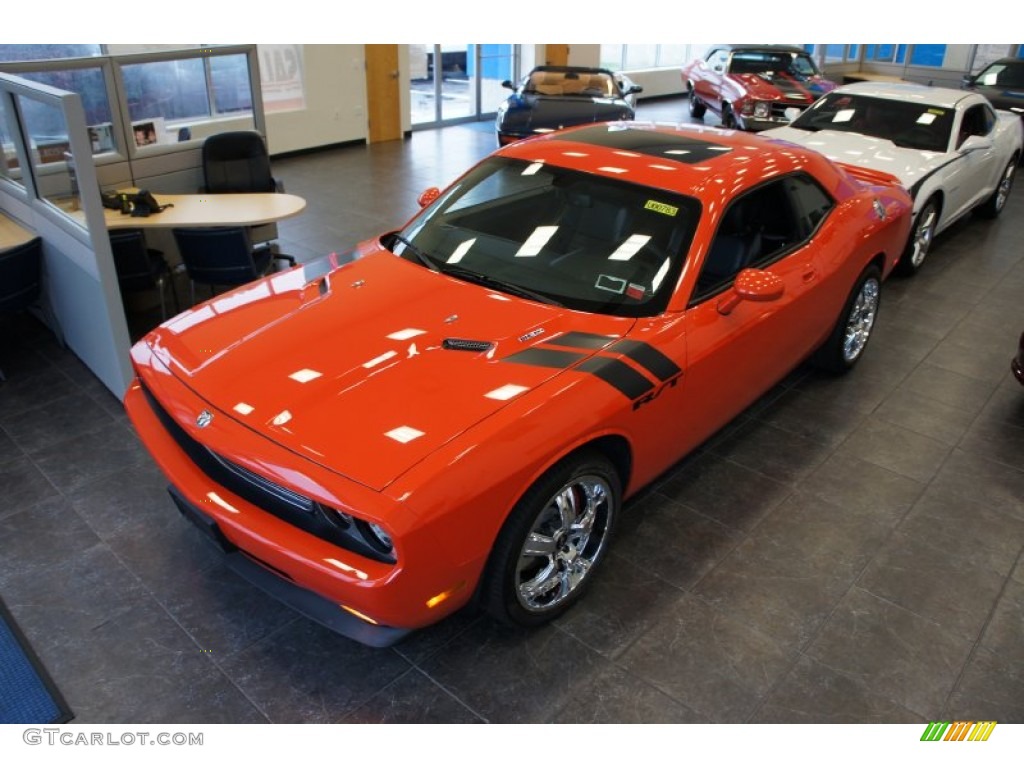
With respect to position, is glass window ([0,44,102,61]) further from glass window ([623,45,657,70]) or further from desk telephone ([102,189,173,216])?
glass window ([623,45,657,70])

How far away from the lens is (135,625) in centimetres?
301

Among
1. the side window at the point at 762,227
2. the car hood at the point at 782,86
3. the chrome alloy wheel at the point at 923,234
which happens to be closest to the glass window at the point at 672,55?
the car hood at the point at 782,86

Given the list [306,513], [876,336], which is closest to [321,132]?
[876,336]

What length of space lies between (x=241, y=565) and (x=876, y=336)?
4.58m

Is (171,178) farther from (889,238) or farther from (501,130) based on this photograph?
(889,238)

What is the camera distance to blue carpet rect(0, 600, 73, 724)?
2.64 meters

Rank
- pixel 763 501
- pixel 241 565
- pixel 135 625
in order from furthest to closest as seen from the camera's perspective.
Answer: pixel 763 501 → pixel 135 625 → pixel 241 565

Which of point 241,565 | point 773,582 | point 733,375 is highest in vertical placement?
point 733,375

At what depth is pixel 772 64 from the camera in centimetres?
1159

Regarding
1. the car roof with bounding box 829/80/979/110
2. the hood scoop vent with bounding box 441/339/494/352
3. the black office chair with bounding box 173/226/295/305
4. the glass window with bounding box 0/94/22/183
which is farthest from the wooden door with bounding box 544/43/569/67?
the hood scoop vent with bounding box 441/339/494/352

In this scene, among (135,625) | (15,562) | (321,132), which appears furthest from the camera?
(321,132)

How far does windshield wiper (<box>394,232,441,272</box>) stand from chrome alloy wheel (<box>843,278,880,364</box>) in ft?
8.24

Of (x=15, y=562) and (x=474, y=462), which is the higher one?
(x=474, y=462)
